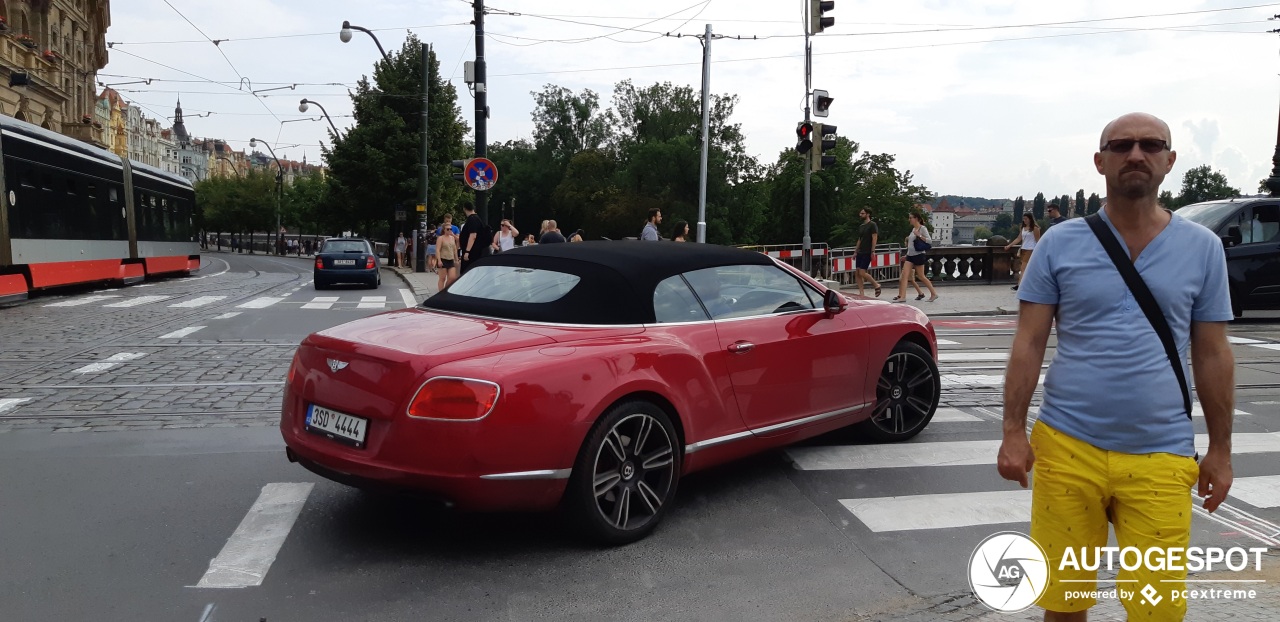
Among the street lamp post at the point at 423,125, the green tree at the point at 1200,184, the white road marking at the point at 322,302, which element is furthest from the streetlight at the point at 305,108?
the green tree at the point at 1200,184

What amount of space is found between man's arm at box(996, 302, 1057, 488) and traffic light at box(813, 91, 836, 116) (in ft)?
56.2

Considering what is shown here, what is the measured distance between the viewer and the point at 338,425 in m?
4.55

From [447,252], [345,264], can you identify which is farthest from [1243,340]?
[345,264]

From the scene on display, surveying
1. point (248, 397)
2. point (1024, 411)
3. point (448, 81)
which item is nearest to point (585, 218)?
point (448, 81)

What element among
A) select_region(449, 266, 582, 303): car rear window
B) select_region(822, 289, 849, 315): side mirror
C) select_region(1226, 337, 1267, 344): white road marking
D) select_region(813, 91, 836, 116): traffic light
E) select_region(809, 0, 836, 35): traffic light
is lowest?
select_region(1226, 337, 1267, 344): white road marking

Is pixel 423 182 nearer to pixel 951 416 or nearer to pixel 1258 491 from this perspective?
pixel 951 416

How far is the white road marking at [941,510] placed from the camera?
5.11 metres

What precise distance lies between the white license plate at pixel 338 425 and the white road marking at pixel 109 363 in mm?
6281

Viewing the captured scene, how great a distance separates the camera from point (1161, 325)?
2.83 meters

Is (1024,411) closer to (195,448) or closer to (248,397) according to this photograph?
(195,448)

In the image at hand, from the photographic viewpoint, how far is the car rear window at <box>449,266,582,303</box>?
5184 mm

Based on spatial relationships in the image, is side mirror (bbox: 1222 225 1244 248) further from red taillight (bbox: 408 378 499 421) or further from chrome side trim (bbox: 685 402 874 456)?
red taillight (bbox: 408 378 499 421)
